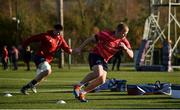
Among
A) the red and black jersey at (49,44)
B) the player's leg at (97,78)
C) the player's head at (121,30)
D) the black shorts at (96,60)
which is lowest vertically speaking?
the player's leg at (97,78)

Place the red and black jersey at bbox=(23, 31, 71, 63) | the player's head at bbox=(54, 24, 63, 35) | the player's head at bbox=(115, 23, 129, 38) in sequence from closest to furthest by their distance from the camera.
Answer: the player's head at bbox=(115, 23, 129, 38), the player's head at bbox=(54, 24, 63, 35), the red and black jersey at bbox=(23, 31, 71, 63)

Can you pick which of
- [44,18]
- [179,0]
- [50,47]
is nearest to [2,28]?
[44,18]

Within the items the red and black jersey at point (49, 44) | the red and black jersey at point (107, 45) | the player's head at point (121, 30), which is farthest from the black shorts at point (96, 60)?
the red and black jersey at point (49, 44)

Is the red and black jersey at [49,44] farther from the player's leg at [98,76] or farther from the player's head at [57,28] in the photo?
the player's leg at [98,76]

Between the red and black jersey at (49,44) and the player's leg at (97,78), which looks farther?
the red and black jersey at (49,44)

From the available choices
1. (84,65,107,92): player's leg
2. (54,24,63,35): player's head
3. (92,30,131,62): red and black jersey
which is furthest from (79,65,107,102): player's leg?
(54,24,63,35): player's head

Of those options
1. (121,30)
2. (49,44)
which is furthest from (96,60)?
(49,44)

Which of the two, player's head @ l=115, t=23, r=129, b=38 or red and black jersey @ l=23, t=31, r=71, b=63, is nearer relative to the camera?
player's head @ l=115, t=23, r=129, b=38

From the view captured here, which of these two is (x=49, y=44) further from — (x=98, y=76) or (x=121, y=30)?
(x=121, y=30)

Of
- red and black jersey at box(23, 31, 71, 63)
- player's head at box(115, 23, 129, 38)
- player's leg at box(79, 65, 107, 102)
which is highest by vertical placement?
player's head at box(115, 23, 129, 38)

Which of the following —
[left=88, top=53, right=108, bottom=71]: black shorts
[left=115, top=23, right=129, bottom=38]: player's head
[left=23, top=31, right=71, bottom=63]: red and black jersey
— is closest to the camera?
[left=115, top=23, right=129, bottom=38]: player's head

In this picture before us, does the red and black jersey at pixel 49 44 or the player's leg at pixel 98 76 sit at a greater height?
the red and black jersey at pixel 49 44

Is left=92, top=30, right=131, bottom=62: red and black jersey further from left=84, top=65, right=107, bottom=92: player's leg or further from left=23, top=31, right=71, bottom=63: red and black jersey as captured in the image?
left=23, top=31, right=71, bottom=63: red and black jersey

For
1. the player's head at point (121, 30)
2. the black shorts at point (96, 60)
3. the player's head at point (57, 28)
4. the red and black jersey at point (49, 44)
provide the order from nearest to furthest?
the player's head at point (121, 30), the black shorts at point (96, 60), the player's head at point (57, 28), the red and black jersey at point (49, 44)
